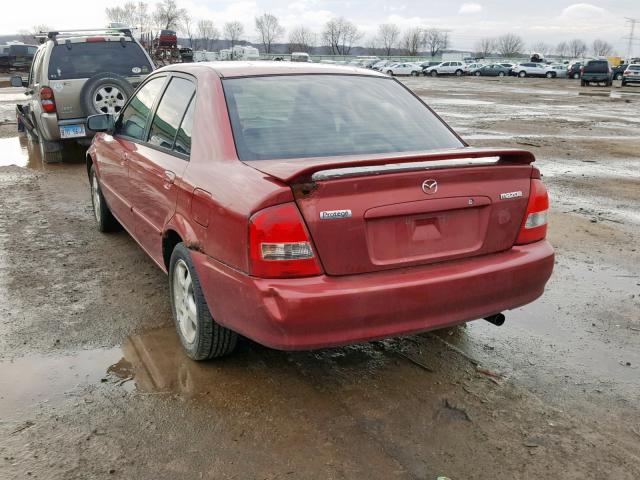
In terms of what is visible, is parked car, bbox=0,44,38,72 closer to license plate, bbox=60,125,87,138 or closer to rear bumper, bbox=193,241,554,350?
license plate, bbox=60,125,87,138

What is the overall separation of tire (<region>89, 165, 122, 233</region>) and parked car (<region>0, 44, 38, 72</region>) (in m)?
35.4

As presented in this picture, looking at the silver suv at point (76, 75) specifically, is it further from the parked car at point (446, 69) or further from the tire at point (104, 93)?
the parked car at point (446, 69)

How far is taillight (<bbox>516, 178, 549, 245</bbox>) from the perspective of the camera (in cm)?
320

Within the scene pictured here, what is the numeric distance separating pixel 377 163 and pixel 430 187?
0.29 metres

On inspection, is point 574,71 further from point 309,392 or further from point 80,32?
point 309,392

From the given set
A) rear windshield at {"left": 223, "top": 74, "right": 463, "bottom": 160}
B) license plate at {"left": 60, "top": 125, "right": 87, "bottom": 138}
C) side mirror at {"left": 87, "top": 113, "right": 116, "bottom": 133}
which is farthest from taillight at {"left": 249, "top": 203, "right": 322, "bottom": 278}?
license plate at {"left": 60, "top": 125, "right": 87, "bottom": 138}

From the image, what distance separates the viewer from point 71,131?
955 cm

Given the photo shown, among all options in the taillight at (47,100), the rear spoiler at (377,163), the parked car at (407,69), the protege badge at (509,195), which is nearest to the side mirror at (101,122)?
the rear spoiler at (377,163)

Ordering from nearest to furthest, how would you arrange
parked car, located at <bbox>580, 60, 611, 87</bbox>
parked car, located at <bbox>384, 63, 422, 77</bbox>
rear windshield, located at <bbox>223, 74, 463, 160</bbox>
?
1. rear windshield, located at <bbox>223, 74, 463, 160</bbox>
2. parked car, located at <bbox>580, 60, 611, 87</bbox>
3. parked car, located at <bbox>384, 63, 422, 77</bbox>

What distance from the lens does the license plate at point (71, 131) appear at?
31.2 ft

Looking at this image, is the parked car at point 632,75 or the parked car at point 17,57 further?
the parked car at point 632,75

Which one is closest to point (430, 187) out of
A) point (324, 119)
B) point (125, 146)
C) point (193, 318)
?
point (324, 119)

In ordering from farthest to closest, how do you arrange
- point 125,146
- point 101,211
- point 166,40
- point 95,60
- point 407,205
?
point 166,40 → point 95,60 → point 101,211 → point 125,146 → point 407,205

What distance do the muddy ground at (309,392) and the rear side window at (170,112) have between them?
1.19m
